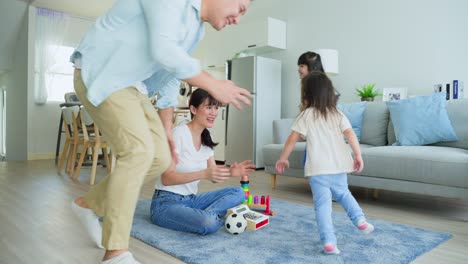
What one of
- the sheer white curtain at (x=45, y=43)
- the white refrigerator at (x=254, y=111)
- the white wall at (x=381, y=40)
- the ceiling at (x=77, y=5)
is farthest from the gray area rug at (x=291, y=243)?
the sheer white curtain at (x=45, y=43)

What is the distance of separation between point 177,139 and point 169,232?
0.46 metres

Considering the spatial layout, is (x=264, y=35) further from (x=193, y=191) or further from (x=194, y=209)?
(x=194, y=209)

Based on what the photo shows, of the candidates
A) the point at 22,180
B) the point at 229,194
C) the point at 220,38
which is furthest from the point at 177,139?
the point at 220,38

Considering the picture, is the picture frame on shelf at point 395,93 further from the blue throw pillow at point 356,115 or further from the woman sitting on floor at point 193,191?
the woman sitting on floor at point 193,191

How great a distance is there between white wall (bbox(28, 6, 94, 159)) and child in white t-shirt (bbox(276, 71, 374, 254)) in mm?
5661

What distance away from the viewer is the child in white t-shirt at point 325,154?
1523 mm

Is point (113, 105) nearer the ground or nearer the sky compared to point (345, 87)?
nearer the ground

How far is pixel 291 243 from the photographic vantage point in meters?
1.60

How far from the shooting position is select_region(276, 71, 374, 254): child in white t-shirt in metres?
1.52

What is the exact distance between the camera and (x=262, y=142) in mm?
4758

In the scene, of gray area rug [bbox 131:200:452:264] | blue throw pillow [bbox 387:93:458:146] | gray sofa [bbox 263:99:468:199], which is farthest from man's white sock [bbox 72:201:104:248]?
blue throw pillow [bbox 387:93:458:146]

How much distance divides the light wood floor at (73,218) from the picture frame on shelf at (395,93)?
3.77 ft

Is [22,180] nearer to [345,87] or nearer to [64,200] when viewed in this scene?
[64,200]

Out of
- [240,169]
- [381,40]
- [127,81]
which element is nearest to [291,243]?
[240,169]
